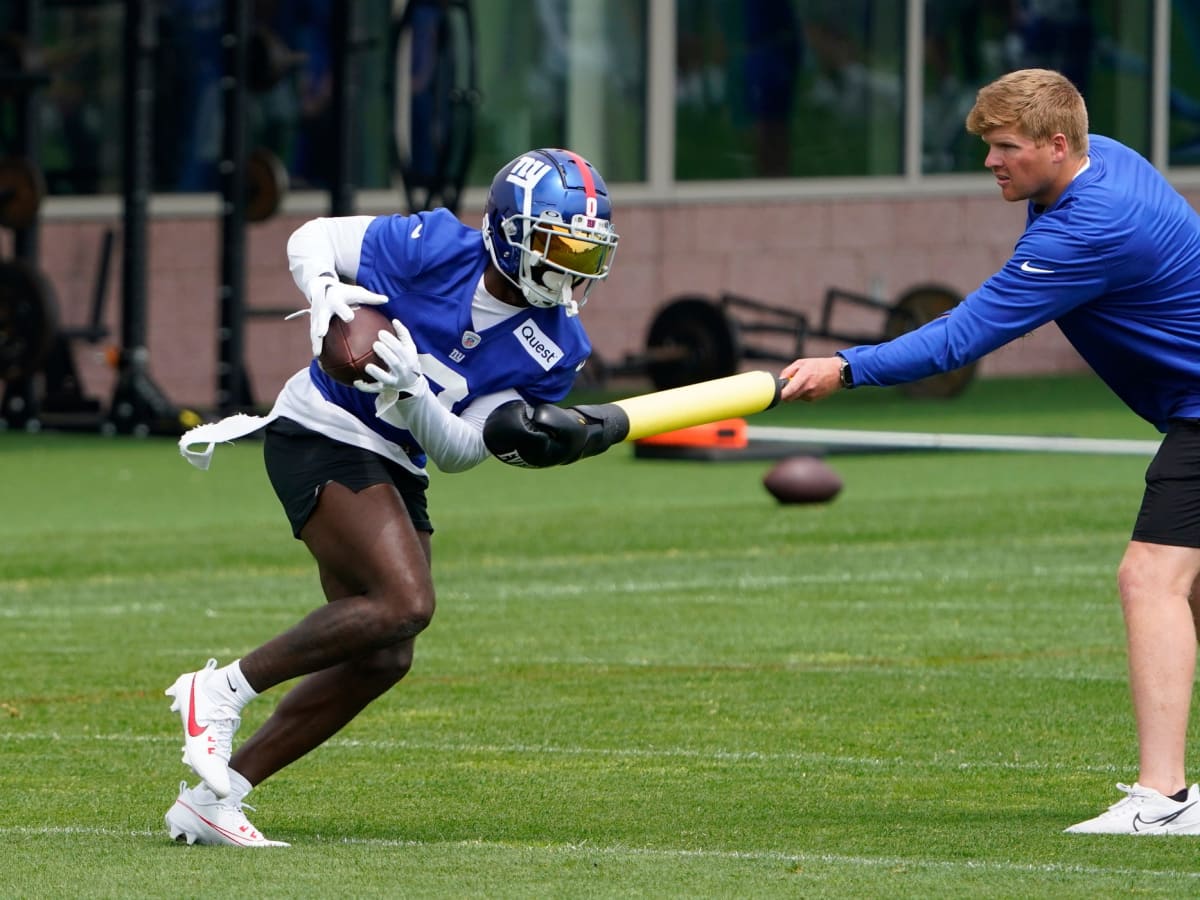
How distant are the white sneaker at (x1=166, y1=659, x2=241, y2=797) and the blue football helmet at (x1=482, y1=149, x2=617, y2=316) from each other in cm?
132

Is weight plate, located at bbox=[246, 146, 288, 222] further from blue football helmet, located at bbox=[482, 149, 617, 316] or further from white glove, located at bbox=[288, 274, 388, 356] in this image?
white glove, located at bbox=[288, 274, 388, 356]

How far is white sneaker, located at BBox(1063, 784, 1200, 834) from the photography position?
6332 millimetres

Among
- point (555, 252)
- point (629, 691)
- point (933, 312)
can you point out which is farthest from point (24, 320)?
point (555, 252)

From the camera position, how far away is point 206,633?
10641 millimetres

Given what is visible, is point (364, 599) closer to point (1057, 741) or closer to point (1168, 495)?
point (1168, 495)

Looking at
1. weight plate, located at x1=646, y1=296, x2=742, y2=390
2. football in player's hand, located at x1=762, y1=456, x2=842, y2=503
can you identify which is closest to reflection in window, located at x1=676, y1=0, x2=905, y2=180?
weight plate, located at x1=646, y1=296, x2=742, y2=390

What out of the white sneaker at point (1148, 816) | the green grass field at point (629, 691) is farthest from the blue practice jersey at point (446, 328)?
the white sneaker at point (1148, 816)

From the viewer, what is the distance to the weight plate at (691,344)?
2041cm

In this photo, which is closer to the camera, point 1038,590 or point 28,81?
point 1038,590

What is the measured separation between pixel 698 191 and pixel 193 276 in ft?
17.4

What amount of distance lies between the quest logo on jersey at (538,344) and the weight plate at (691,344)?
13797mm

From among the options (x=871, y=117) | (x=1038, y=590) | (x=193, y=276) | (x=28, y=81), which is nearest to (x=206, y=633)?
(x=1038, y=590)

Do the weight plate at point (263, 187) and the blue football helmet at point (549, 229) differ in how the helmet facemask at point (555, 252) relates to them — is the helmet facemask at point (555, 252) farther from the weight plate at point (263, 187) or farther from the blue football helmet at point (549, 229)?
the weight plate at point (263, 187)

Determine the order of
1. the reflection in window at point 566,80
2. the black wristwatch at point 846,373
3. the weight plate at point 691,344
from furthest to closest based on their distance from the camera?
the reflection in window at point 566,80, the weight plate at point 691,344, the black wristwatch at point 846,373
